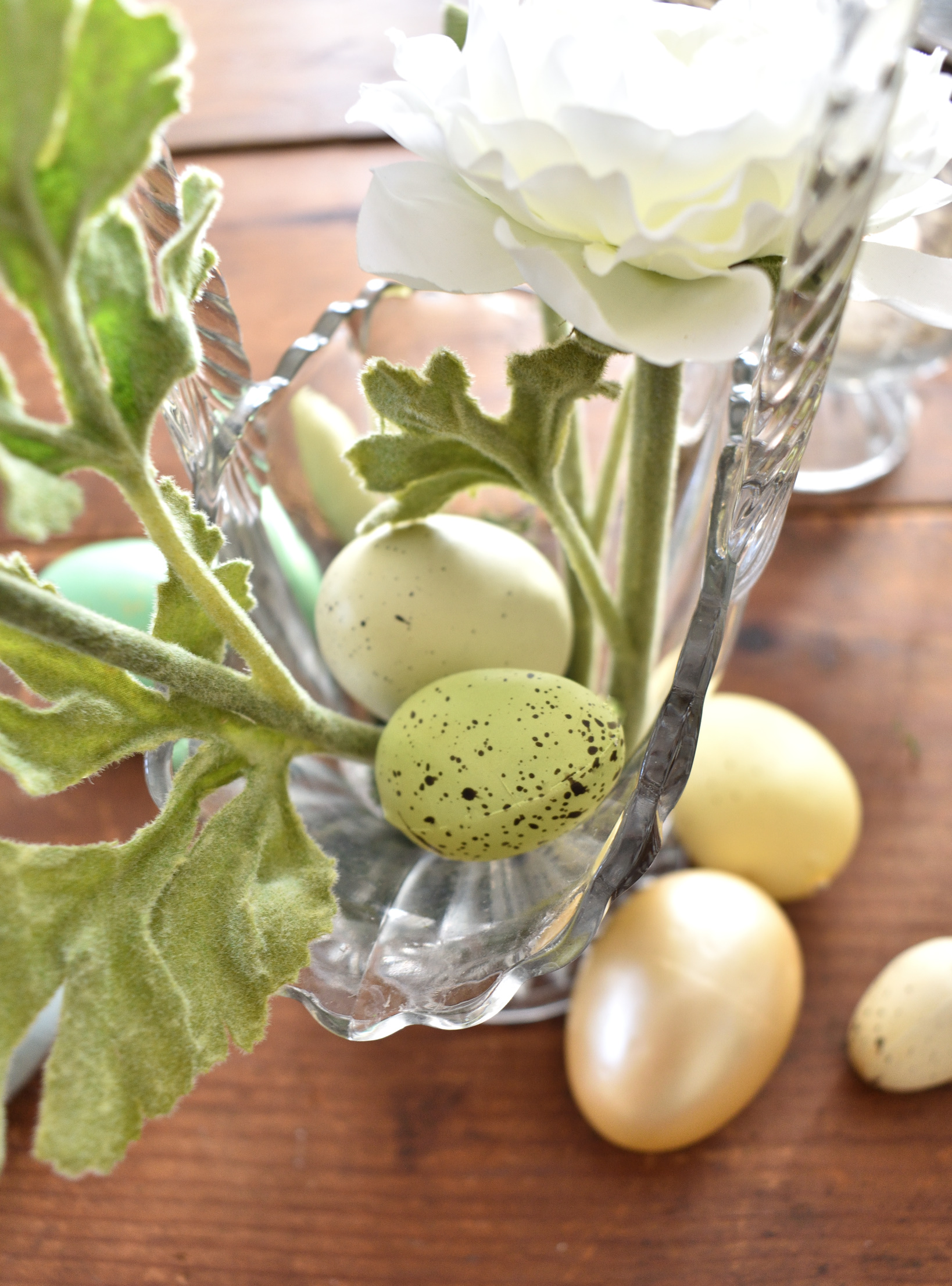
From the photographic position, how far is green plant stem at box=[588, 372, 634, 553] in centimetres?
31

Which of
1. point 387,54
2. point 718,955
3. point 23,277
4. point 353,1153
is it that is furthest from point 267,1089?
point 387,54

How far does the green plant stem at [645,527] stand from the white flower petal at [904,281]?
4cm

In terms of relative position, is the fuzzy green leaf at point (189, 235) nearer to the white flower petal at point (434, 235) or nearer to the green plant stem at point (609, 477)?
the white flower petal at point (434, 235)

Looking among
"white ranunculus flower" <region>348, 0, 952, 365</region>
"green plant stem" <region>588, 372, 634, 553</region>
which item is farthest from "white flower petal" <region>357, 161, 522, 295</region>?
"green plant stem" <region>588, 372, 634, 553</region>

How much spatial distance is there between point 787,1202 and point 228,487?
0.90 feet

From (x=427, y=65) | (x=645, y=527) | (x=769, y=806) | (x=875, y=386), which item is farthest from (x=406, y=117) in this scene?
(x=875, y=386)

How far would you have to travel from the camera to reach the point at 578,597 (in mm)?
320

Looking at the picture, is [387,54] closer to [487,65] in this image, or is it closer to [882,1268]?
[487,65]

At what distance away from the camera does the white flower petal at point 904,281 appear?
0.22 meters

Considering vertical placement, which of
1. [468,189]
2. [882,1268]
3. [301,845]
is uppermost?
[468,189]

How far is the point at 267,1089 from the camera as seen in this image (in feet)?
1.15

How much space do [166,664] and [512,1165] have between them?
0.72 feet

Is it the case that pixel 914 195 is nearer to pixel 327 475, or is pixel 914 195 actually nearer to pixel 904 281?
pixel 904 281

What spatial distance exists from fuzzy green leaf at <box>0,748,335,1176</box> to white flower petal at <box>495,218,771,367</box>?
12 cm
